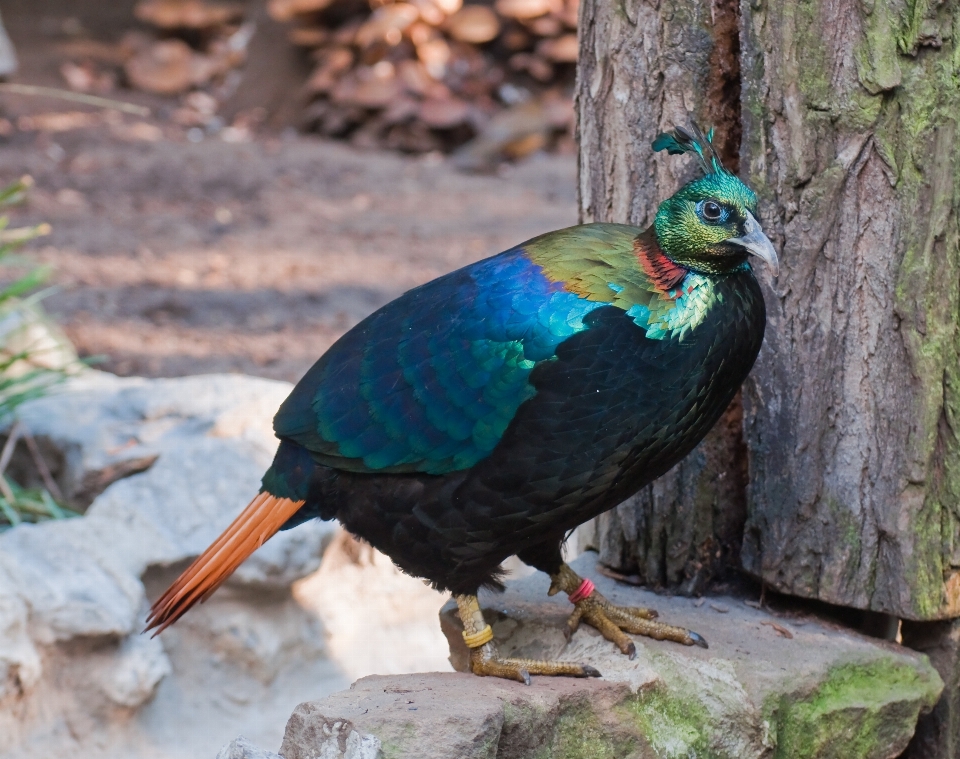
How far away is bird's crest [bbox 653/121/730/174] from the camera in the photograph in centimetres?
243

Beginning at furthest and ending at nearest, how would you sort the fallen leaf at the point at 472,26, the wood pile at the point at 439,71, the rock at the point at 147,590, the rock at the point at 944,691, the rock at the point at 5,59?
the fallen leaf at the point at 472,26
the wood pile at the point at 439,71
the rock at the point at 5,59
the rock at the point at 147,590
the rock at the point at 944,691

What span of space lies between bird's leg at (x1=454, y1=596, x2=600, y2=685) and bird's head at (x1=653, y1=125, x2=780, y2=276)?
98 centimetres

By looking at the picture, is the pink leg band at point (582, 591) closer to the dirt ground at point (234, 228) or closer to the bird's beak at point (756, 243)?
the bird's beak at point (756, 243)

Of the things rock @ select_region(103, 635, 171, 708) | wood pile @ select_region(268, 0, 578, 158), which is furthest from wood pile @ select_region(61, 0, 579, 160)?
rock @ select_region(103, 635, 171, 708)

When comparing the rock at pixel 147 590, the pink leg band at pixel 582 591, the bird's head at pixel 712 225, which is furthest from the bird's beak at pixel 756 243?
the rock at pixel 147 590

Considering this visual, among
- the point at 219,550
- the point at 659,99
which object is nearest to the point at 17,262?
the point at 219,550

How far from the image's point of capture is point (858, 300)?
8.89ft

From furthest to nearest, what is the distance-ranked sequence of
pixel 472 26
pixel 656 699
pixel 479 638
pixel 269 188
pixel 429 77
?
1. pixel 472 26
2. pixel 429 77
3. pixel 269 188
4. pixel 479 638
5. pixel 656 699

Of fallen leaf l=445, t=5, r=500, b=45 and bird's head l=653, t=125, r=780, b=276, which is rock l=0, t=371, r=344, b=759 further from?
fallen leaf l=445, t=5, r=500, b=45

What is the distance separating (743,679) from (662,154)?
1.33 meters

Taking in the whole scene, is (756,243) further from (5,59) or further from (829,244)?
(5,59)

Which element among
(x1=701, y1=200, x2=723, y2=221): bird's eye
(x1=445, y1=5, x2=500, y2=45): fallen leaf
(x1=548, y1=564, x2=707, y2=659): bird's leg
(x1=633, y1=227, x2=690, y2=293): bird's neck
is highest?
(x1=445, y1=5, x2=500, y2=45): fallen leaf

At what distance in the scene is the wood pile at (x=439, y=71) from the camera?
8984mm

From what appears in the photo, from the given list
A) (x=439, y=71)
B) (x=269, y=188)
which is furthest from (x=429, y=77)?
(x=269, y=188)
